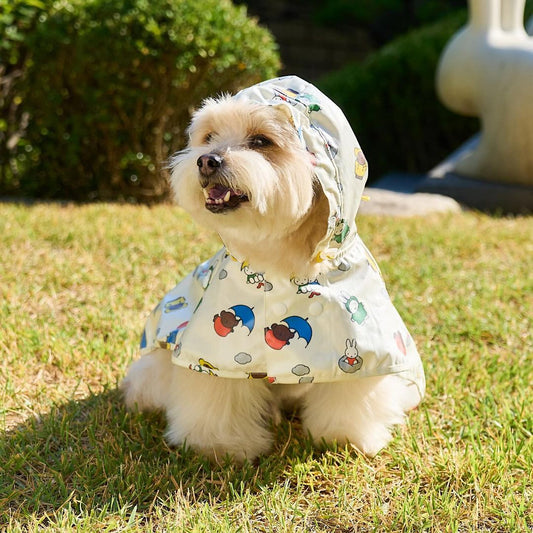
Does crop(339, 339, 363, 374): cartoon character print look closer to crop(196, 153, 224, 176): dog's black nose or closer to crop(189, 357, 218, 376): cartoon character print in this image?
crop(189, 357, 218, 376): cartoon character print

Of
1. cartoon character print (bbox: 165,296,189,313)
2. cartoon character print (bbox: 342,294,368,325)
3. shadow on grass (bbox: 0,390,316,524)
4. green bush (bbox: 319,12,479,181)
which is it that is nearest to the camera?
shadow on grass (bbox: 0,390,316,524)

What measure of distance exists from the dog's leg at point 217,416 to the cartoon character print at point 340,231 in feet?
1.79

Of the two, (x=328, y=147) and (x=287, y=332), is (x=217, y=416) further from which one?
(x=328, y=147)

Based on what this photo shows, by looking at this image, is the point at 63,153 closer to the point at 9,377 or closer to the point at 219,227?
the point at 9,377

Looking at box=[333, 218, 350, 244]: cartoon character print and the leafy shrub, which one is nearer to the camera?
box=[333, 218, 350, 244]: cartoon character print

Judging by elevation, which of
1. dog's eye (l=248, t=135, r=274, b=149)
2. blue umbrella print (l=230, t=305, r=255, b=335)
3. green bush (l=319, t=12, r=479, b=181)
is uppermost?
dog's eye (l=248, t=135, r=274, b=149)

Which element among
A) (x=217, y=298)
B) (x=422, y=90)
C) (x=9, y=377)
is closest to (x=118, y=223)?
(x=9, y=377)

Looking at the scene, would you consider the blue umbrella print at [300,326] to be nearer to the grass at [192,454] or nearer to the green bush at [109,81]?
the grass at [192,454]

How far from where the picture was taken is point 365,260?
225 cm

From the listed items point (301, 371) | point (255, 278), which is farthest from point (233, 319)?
point (301, 371)

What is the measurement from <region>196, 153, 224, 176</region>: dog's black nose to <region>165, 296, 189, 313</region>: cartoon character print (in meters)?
0.59

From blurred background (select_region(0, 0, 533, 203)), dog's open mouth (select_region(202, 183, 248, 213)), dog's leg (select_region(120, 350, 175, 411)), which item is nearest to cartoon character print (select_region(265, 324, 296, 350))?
dog's open mouth (select_region(202, 183, 248, 213))

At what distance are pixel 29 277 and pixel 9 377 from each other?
3.76ft

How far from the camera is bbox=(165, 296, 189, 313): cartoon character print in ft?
7.84
